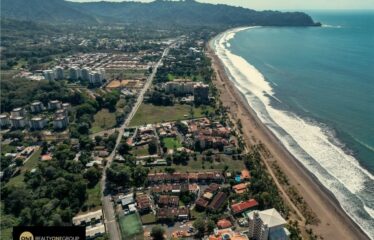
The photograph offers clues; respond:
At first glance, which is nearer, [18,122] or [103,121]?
[18,122]

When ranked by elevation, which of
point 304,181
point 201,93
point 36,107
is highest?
point 201,93

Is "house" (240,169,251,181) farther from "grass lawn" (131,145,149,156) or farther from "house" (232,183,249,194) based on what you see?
"grass lawn" (131,145,149,156)

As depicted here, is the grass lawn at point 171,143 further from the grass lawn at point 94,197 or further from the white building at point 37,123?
the white building at point 37,123

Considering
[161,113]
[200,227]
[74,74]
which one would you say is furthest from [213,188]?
[74,74]

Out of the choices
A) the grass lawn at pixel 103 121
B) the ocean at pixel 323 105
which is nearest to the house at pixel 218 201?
the ocean at pixel 323 105

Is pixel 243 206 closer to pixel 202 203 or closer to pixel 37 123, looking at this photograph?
pixel 202 203

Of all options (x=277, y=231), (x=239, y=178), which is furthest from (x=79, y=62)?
(x=277, y=231)
